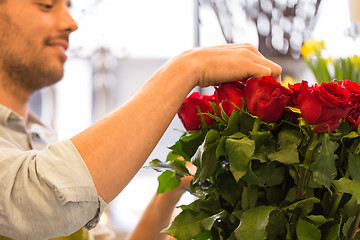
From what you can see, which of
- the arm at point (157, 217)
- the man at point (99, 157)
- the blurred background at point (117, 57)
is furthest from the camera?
the blurred background at point (117, 57)

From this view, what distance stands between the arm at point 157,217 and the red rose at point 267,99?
395 millimetres

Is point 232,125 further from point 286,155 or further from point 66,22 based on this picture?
point 66,22

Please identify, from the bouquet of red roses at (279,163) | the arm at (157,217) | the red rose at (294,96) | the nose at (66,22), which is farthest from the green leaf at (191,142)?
the nose at (66,22)

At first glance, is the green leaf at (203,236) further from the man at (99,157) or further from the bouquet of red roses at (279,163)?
the man at (99,157)

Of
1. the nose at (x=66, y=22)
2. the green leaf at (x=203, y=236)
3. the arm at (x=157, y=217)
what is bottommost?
the arm at (x=157, y=217)

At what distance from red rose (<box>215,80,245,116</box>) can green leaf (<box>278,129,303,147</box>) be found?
2.3 inches

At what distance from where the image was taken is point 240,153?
47 centimetres

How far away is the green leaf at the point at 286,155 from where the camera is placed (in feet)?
1.53

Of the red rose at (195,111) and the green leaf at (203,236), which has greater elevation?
the red rose at (195,111)

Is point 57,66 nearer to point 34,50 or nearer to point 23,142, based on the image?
point 34,50

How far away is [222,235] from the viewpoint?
52cm

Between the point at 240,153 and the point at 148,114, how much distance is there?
0.49 ft

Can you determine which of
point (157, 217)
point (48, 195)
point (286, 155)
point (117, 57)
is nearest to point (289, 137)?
point (286, 155)

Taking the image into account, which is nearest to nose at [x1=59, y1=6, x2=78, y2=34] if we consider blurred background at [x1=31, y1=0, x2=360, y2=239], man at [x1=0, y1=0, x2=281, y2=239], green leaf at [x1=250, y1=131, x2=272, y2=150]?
man at [x1=0, y1=0, x2=281, y2=239]
